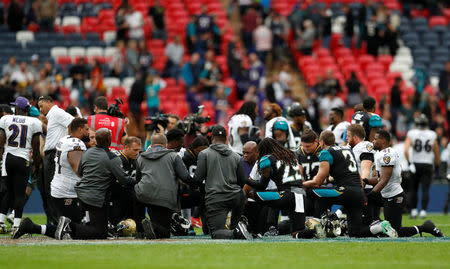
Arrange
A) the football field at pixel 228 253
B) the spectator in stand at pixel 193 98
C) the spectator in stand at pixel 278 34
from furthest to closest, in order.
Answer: the spectator in stand at pixel 278 34 < the spectator in stand at pixel 193 98 < the football field at pixel 228 253

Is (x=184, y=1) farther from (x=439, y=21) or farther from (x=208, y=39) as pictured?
(x=439, y=21)

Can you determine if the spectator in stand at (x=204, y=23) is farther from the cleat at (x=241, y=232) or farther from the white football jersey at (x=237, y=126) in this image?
the cleat at (x=241, y=232)

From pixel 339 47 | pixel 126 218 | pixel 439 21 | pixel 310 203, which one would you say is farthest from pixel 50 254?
pixel 439 21

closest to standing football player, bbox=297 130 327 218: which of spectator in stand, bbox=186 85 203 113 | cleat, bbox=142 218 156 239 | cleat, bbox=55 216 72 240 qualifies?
cleat, bbox=142 218 156 239

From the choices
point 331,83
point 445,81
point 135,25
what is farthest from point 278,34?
point 445,81

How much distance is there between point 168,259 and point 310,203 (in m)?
4.74

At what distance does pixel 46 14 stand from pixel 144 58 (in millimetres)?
3891

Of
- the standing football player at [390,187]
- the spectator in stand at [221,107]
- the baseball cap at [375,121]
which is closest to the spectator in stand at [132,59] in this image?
the spectator in stand at [221,107]

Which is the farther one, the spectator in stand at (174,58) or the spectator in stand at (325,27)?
the spectator in stand at (325,27)

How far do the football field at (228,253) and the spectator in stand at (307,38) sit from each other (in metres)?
15.5

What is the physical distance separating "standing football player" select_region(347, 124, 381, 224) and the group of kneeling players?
0.02 m

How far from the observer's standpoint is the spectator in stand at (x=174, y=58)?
26578 mm

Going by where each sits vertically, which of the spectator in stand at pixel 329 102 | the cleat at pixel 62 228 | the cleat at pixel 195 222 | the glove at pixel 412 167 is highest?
the spectator in stand at pixel 329 102

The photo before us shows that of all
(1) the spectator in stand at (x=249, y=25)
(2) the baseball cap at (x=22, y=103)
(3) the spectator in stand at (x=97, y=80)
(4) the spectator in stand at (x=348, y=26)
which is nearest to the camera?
(2) the baseball cap at (x=22, y=103)
